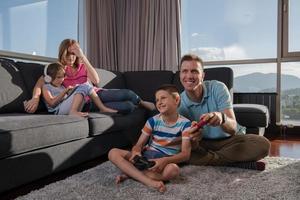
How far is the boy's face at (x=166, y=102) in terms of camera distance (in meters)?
1.68

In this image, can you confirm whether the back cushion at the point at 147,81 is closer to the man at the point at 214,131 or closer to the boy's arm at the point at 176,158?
the man at the point at 214,131

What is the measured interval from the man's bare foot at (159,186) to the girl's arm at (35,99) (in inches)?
44.9

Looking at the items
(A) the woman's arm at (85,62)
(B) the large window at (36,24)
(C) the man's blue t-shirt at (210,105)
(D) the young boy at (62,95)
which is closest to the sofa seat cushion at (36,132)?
(D) the young boy at (62,95)

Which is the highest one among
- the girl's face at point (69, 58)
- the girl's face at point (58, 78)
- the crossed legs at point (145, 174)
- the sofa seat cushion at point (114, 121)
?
the girl's face at point (69, 58)

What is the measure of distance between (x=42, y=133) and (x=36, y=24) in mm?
2208

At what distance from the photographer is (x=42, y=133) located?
5.06 ft

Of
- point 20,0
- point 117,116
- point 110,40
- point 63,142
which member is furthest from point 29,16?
point 63,142

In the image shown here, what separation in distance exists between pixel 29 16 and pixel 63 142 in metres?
2.11

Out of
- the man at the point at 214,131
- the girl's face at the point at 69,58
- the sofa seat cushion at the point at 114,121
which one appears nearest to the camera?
the man at the point at 214,131

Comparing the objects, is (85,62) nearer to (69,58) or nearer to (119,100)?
(69,58)

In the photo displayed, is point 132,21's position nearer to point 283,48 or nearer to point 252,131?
point 283,48

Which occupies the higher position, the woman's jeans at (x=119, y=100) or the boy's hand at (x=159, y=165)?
the woman's jeans at (x=119, y=100)

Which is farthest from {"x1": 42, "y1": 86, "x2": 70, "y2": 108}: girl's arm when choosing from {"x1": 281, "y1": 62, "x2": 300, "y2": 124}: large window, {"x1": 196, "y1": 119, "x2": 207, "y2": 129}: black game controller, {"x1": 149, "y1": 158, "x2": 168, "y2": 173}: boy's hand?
{"x1": 281, "y1": 62, "x2": 300, "y2": 124}: large window

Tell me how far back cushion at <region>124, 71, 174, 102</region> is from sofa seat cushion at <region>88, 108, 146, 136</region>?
1.71 ft
